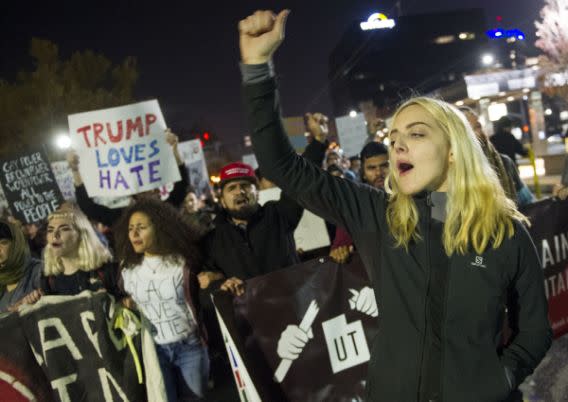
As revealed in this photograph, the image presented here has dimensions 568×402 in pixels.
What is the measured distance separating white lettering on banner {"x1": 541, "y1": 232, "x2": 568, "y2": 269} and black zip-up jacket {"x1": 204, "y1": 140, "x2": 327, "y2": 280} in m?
2.21

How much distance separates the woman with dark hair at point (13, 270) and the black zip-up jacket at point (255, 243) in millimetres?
1482

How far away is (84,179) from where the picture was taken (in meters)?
5.90

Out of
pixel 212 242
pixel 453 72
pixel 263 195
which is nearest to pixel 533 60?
pixel 453 72

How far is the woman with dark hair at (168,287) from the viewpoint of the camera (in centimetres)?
349

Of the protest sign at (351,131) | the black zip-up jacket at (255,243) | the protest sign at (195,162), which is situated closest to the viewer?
the black zip-up jacket at (255,243)

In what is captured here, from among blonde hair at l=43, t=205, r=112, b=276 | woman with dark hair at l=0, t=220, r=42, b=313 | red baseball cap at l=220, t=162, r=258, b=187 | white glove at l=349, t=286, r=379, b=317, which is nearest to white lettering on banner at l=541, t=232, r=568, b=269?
white glove at l=349, t=286, r=379, b=317

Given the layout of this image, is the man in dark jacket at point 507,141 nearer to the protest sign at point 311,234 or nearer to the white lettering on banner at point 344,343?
the protest sign at point 311,234

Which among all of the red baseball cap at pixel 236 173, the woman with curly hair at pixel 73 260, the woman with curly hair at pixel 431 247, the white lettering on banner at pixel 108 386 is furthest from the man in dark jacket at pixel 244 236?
the woman with curly hair at pixel 431 247

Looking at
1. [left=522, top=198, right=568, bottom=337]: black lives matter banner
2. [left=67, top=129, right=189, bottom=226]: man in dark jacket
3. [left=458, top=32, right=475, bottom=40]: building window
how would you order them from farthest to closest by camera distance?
1. [left=458, top=32, right=475, bottom=40]: building window
2. [left=67, top=129, right=189, bottom=226]: man in dark jacket
3. [left=522, top=198, right=568, bottom=337]: black lives matter banner

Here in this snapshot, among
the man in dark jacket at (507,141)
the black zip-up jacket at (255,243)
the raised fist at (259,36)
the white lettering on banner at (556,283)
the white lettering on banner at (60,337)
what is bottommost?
the white lettering on banner at (556,283)

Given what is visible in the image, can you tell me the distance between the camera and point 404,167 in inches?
74.6

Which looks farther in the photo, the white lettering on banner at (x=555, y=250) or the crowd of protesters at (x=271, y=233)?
the white lettering on banner at (x=555, y=250)

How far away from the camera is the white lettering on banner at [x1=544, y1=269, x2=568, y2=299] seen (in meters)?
4.30

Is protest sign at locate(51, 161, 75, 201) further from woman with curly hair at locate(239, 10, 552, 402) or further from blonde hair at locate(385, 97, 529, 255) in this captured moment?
blonde hair at locate(385, 97, 529, 255)
